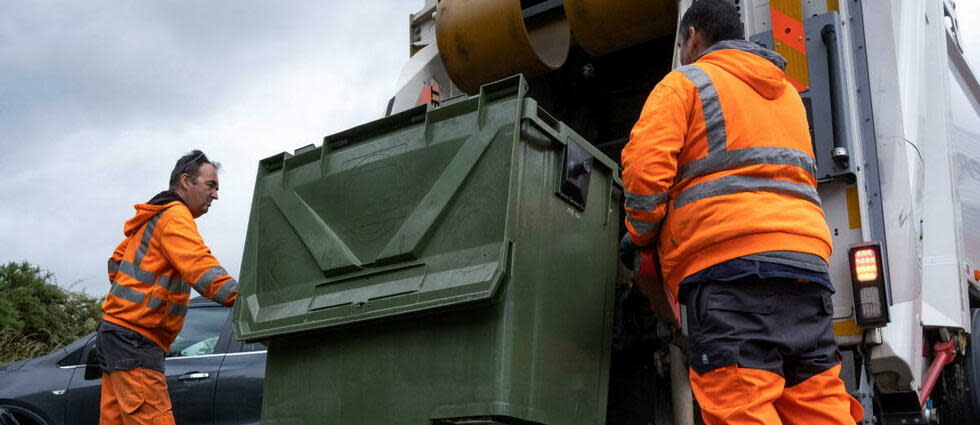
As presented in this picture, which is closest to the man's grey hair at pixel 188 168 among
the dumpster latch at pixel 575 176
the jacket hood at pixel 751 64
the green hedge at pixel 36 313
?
the dumpster latch at pixel 575 176

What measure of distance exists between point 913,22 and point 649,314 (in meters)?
1.45

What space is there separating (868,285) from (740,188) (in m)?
0.63

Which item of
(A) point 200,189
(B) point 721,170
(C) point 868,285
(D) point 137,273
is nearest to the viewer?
(B) point 721,170

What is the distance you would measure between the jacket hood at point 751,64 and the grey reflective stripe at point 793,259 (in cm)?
45

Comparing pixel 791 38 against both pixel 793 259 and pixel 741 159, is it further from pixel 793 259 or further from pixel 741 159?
pixel 793 259

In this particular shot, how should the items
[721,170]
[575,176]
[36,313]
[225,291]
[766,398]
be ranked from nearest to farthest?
1. [766,398]
2. [721,170]
3. [575,176]
4. [225,291]
5. [36,313]

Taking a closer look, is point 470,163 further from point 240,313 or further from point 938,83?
point 938,83

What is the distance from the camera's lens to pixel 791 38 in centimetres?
300

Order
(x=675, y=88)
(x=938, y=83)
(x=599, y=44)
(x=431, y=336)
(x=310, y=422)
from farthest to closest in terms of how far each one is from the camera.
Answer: (x=599, y=44), (x=938, y=83), (x=310, y=422), (x=431, y=336), (x=675, y=88)

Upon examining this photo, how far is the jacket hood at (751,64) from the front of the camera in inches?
95.2

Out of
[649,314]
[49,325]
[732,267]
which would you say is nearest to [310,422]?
[649,314]

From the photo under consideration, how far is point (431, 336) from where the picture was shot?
8.39 feet

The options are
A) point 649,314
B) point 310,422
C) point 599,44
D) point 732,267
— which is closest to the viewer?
point 732,267

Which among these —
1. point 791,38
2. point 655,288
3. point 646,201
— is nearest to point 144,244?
point 655,288
